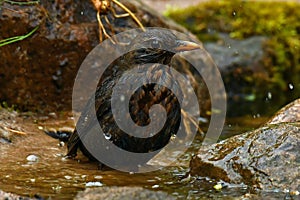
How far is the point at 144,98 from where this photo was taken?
4.88m

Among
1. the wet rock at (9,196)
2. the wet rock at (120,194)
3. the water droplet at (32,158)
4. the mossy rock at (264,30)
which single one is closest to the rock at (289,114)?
the wet rock at (120,194)

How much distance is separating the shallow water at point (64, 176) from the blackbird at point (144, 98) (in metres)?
0.21

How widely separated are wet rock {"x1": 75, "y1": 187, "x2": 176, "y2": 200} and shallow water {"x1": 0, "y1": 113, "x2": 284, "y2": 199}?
119 mm

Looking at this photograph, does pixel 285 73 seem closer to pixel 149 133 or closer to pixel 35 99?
pixel 35 99

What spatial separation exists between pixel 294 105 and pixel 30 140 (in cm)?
223

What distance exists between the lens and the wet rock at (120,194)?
4.00 meters

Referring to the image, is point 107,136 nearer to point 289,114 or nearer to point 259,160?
point 259,160

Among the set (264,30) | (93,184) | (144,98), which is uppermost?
(264,30)

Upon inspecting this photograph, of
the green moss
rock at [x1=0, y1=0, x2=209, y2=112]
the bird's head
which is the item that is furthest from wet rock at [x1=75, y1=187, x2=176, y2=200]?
the green moss

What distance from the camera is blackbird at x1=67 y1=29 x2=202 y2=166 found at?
486cm

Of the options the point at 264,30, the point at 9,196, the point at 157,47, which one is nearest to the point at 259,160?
the point at 157,47

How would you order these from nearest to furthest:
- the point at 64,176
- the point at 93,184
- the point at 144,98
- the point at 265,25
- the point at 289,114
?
1. the point at 93,184
2. the point at 64,176
3. the point at 144,98
4. the point at 289,114
5. the point at 265,25

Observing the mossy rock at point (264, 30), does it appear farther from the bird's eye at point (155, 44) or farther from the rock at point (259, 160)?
the rock at point (259, 160)

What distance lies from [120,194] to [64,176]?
0.78 metres
